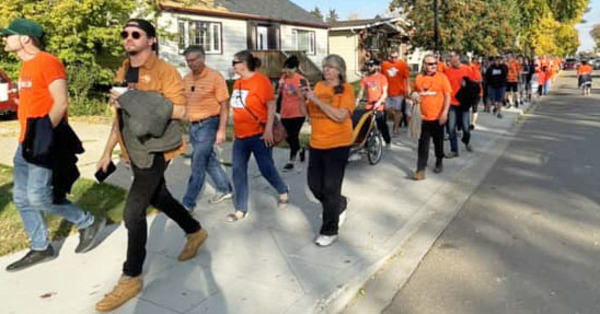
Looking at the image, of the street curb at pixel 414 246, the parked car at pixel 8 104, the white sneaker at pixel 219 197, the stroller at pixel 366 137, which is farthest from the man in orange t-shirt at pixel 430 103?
the parked car at pixel 8 104

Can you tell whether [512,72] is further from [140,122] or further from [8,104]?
[140,122]

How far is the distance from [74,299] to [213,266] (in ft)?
3.62

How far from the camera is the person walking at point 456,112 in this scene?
9.92 meters

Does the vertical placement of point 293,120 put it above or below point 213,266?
above

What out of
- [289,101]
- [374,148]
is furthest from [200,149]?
[374,148]

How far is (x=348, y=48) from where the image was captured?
124 ft

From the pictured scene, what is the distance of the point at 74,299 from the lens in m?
4.05

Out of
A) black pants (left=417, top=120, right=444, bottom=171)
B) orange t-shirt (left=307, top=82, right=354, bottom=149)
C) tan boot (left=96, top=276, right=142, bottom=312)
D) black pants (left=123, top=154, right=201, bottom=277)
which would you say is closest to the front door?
black pants (left=417, top=120, right=444, bottom=171)

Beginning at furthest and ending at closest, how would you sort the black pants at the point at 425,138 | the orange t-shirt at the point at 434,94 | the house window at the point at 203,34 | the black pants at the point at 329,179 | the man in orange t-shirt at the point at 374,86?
the house window at the point at 203,34 < the man in orange t-shirt at the point at 374,86 < the black pants at the point at 425,138 < the orange t-shirt at the point at 434,94 < the black pants at the point at 329,179

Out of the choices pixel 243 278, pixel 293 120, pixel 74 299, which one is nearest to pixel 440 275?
pixel 243 278

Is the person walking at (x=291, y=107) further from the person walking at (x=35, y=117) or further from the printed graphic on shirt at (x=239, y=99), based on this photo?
the person walking at (x=35, y=117)

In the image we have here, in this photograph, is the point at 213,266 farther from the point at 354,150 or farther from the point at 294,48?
the point at 294,48

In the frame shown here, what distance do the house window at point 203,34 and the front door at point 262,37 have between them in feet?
9.82

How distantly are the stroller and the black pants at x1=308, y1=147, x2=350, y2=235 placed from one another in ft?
10.4
